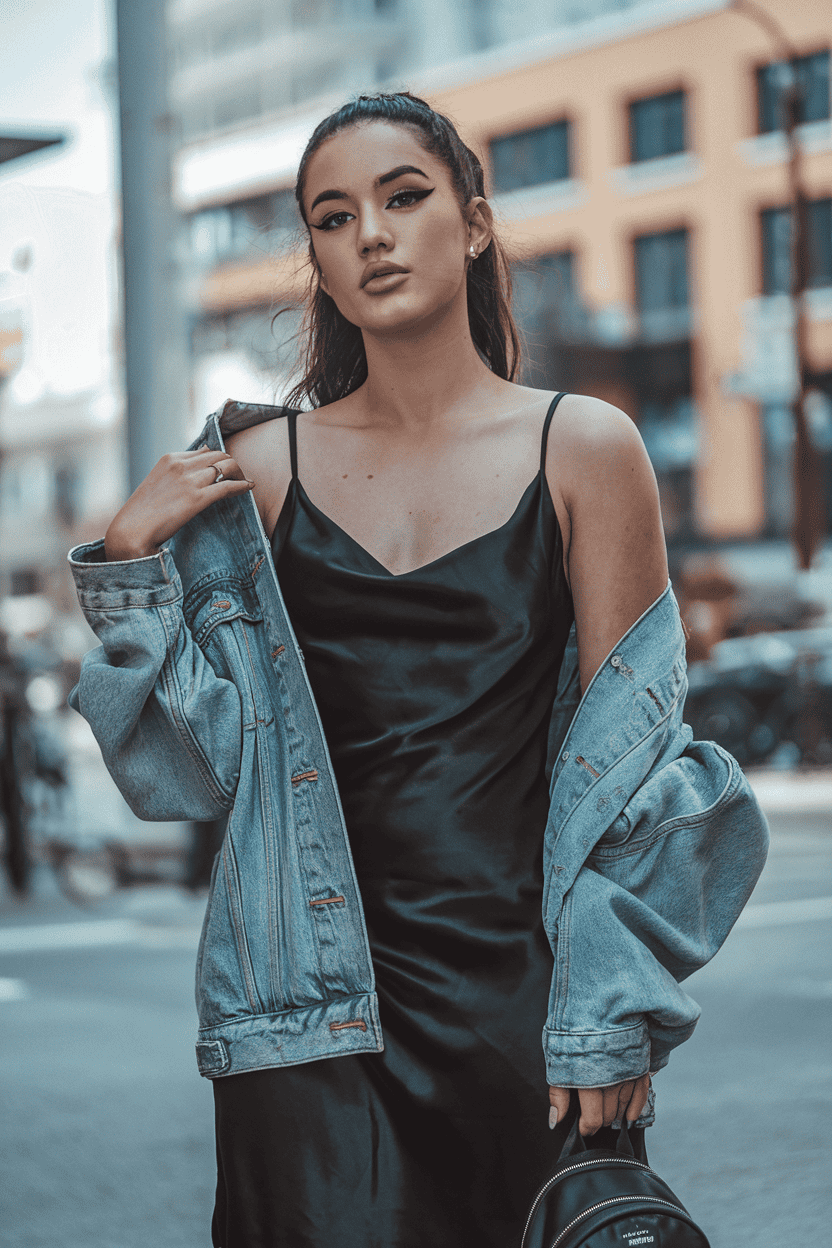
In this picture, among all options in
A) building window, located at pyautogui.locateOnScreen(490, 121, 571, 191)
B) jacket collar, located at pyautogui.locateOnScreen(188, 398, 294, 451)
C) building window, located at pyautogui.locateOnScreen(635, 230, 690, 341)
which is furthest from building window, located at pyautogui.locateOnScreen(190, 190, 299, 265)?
jacket collar, located at pyautogui.locateOnScreen(188, 398, 294, 451)

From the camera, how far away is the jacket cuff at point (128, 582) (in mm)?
1978

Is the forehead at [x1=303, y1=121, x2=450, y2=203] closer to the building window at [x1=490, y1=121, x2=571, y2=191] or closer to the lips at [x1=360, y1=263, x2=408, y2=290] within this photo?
the lips at [x1=360, y1=263, x2=408, y2=290]

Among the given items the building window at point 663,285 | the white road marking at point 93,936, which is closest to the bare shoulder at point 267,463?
the white road marking at point 93,936

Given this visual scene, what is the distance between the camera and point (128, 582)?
→ 1.98 meters

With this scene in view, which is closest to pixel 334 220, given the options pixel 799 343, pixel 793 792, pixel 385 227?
pixel 385 227

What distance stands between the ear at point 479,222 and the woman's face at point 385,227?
0.08 metres

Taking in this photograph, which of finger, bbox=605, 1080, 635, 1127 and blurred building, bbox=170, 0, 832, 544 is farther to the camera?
blurred building, bbox=170, 0, 832, 544

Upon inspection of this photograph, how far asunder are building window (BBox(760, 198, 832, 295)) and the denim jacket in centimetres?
2746

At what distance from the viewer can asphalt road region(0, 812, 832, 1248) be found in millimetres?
4281

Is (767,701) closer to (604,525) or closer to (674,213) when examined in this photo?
(604,525)

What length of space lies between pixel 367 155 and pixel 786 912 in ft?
23.3

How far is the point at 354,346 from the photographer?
2.29 m

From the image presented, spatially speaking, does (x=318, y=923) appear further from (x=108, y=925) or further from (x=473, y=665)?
(x=108, y=925)

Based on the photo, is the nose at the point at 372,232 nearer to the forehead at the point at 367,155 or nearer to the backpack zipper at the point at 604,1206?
the forehead at the point at 367,155
